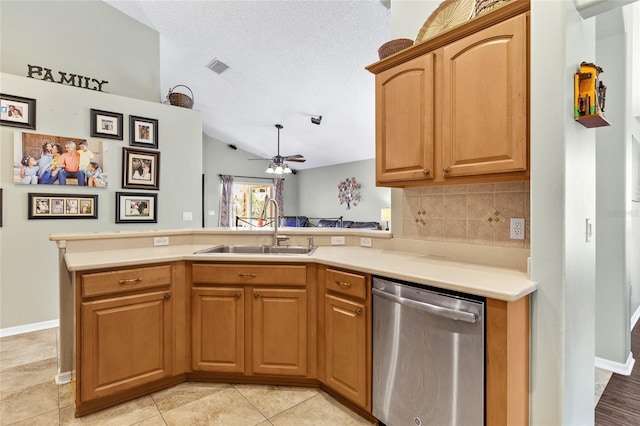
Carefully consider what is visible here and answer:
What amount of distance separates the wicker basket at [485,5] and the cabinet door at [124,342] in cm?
241

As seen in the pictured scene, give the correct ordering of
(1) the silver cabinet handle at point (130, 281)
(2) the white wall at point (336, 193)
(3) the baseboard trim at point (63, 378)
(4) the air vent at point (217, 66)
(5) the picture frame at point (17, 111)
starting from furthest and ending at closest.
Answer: (2) the white wall at point (336, 193) → (4) the air vent at point (217, 66) → (5) the picture frame at point (17, 111) → (3) the baseboard trim at point (63, 378) → (1) the silver cabinet handle at point (130, 281)

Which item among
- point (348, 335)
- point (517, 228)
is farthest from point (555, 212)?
point (348, 335)

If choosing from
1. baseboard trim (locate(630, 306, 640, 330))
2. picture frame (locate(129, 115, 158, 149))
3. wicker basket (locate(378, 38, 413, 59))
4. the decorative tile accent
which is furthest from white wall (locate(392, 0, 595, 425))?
picture frame (locate(129, 115, 158, 149))

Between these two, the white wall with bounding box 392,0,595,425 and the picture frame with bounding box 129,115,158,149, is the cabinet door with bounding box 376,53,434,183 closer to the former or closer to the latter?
the white wall with bounding box 392,0,595,425

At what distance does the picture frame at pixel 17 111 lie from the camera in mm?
3168

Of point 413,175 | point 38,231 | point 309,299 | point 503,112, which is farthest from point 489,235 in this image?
point 38,231

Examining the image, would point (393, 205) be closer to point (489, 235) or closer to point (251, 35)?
point (489, 235)

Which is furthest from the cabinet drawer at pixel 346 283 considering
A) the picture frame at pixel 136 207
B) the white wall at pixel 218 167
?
the white wall at pixel 218 167

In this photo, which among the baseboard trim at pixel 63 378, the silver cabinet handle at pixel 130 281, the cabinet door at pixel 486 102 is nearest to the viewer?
the cabinet door at pixel 486 102

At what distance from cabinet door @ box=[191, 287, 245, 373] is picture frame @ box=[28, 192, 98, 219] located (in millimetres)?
2402

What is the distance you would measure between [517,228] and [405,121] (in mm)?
874

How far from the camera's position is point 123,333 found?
1.91 metres

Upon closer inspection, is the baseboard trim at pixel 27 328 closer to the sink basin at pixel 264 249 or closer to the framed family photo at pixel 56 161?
the framed family photo at pixel 56 161

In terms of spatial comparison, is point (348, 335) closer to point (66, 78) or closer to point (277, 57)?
point (277, 57)
